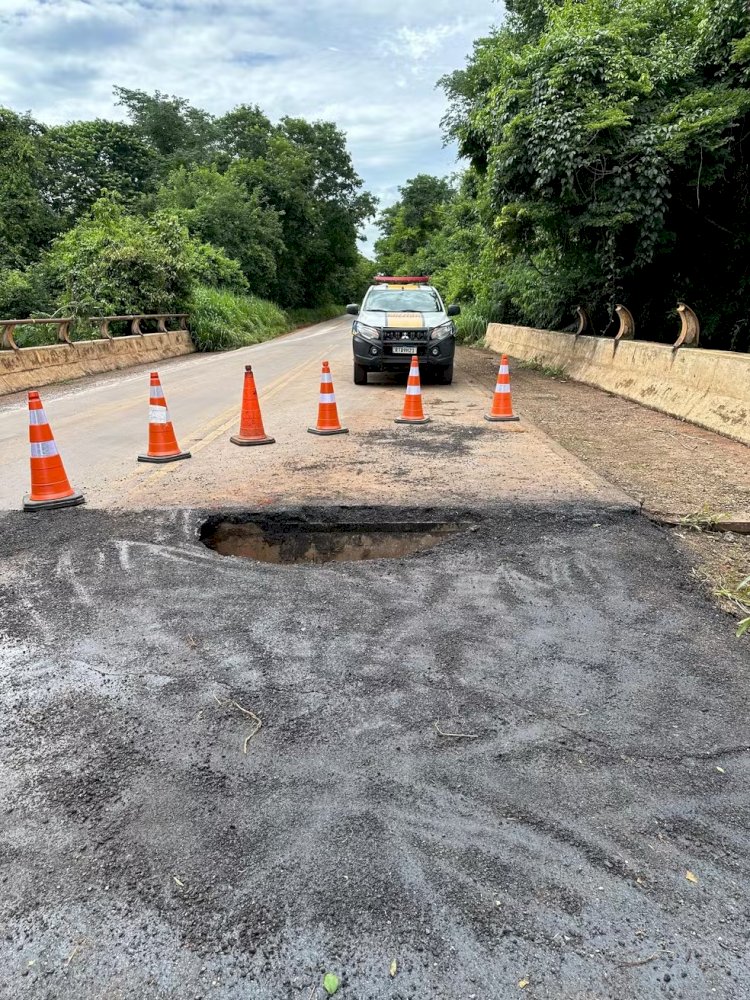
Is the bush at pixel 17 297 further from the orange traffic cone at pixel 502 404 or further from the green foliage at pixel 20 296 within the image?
the orange traffic cone at pixel 502 404

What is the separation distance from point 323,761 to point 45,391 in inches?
504

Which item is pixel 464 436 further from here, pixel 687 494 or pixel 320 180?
pixel 320 180

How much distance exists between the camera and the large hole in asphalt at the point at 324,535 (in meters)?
4.34

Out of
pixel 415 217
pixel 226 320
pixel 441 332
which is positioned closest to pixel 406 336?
pixel 441 332

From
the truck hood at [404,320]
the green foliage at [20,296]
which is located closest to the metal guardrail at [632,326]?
the truck hood at [404,320]

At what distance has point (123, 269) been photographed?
69.2 ft

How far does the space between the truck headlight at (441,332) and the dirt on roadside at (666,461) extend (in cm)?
156

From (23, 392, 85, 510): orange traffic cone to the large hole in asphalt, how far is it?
4.52 feet

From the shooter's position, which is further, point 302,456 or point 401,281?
point 401,281

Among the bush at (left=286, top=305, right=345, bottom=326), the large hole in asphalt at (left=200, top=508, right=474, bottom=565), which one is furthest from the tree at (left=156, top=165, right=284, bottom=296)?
the large hole in asphalt at (left=200, top=508, right=474, bottom=565)

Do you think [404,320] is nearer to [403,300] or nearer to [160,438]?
[403,300]

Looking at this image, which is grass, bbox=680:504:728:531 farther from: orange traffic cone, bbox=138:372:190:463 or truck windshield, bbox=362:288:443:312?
truck windshield, bbox=362:288:443:312

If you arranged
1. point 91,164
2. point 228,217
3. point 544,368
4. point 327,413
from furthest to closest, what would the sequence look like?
point 91,164, point 228,217, point 544,368, point 327,413

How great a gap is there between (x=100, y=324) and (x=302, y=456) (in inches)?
548
